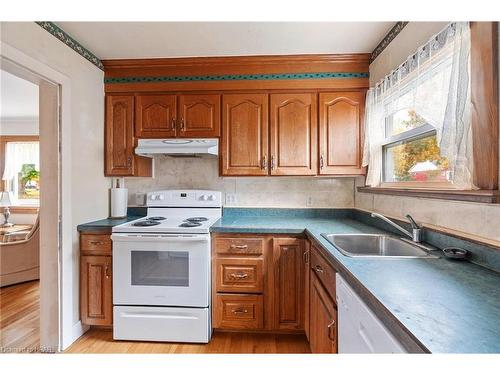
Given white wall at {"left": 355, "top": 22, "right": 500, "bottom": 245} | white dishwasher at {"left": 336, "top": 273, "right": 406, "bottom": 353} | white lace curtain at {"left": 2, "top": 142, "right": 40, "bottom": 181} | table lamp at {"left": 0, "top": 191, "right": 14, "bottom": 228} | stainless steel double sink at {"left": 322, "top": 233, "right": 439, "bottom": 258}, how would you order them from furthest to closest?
white lace curtain at {"left": 2, "top": 142, "right": 40, "bottom": 181} → table lamp at {"left": 0, "top": 191, "right": 14, "bottom": 228} → stainless steel double sink at {"left": 322, "top": 233, "right": 439, "bottom": 258} → white wall at {"left": 355, "top": 22, "right": 500, "bottom": 245} → white dishwasher at {"left": 336, "top": 273, "right": 406, "bottom": 353}

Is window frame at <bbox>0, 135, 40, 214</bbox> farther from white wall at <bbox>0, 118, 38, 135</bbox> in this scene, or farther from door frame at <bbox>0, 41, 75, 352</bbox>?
door frame at <bbox>0, 41, 75, 352</bbox>

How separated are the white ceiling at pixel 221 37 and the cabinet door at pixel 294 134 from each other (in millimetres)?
400

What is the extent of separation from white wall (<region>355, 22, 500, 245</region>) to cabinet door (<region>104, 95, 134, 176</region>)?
2.12 metres

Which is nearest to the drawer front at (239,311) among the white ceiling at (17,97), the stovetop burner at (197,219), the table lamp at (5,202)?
the stovetop burner at (197,219)

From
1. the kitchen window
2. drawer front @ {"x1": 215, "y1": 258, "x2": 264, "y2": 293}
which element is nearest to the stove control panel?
drawer front @ {"x1": 215, "y1": 258, "x2": 264, "y2": 293}

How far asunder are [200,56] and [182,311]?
2073mm

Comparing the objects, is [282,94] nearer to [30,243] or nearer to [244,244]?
[244,244]

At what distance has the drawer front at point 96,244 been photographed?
2.11 metres

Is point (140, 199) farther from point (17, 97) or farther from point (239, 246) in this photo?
point (17, 97)

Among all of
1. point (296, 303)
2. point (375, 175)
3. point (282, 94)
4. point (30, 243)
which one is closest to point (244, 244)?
point (296, 303)

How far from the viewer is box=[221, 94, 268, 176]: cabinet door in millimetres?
2350

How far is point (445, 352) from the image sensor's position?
1.90ft

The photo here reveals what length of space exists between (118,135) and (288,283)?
196cm

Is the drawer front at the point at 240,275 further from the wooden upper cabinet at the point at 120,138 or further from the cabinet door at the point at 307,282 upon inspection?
the wooden upper cabinet at the point at 120,138
